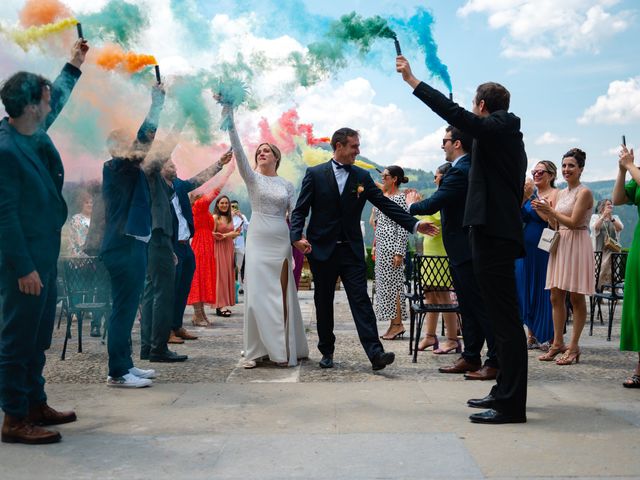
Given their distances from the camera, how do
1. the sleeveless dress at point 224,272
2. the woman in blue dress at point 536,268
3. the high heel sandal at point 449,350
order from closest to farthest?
the high heel sandal at point 449,350 → the woman in blue dress at point 536,268 → the sleeveless dress at point 224,272

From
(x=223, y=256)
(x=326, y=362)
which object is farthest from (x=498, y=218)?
(x=223, y=256)

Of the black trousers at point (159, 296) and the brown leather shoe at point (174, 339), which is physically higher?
the black trousers at point (159, 296)

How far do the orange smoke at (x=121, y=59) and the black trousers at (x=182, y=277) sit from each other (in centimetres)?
333

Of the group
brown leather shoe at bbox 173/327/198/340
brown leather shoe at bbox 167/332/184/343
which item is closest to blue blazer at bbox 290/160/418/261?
brown leather shoe at bbox 167/332/184/343

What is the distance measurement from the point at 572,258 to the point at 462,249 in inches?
64.3

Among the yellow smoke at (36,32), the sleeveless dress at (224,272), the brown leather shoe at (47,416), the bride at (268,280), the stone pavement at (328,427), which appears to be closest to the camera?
the stone pavement at (328,427)

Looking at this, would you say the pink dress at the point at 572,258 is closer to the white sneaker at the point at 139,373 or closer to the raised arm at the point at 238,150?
the raised arm at the point at 238,150

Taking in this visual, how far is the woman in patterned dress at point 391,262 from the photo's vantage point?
9180 millimetres

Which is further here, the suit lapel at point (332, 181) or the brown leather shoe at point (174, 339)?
the brown leather shoe at point (174, 339)

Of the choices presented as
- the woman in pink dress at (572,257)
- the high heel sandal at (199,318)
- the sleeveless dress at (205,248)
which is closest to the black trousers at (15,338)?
the woman in pink dress at (572,257)

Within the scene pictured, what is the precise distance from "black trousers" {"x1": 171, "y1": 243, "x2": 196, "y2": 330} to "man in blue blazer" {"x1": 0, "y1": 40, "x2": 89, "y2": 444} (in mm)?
4273

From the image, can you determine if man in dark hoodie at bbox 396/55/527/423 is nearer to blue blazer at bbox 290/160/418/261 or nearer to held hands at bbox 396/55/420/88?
held hands at bbox 396/55/420/88

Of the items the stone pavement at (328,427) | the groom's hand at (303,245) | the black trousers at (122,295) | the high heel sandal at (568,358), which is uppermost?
the groom's hand at (303,245)

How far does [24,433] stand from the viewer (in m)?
4.17
